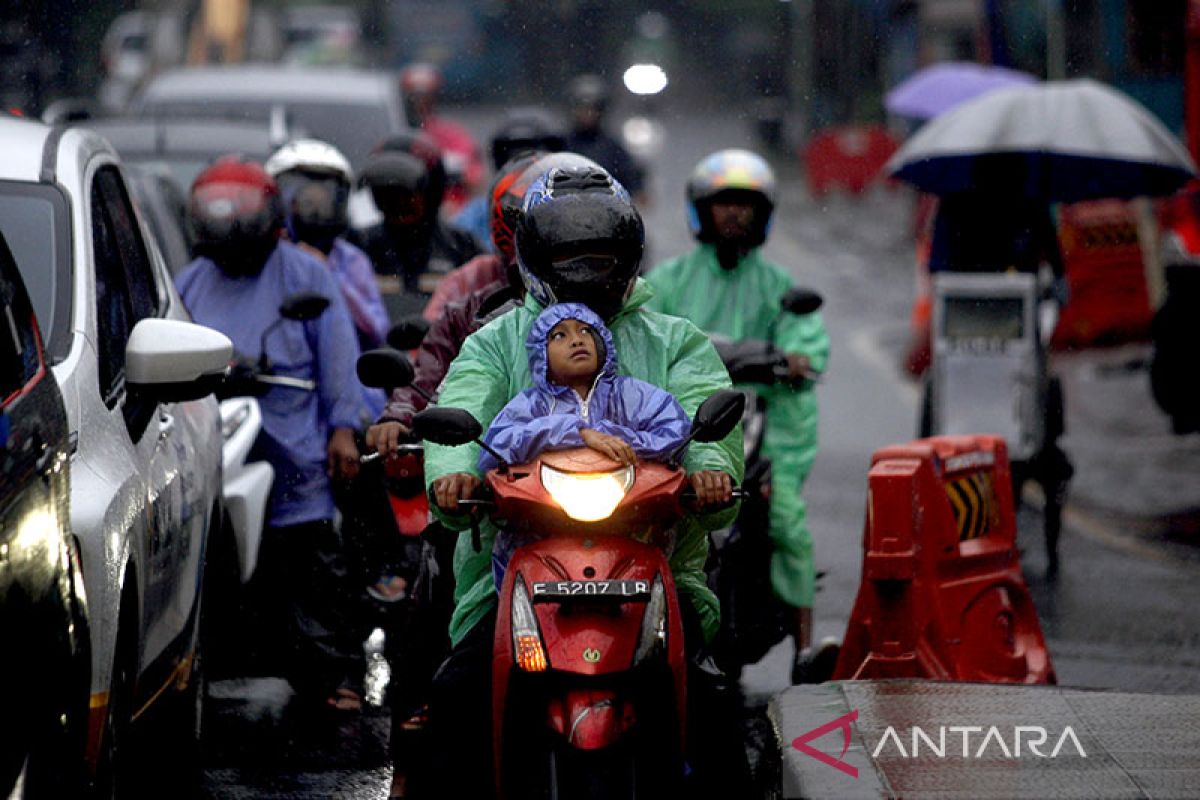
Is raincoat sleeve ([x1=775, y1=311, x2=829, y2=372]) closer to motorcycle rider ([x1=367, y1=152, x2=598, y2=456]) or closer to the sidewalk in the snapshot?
motorcycle rider ([x1=367, y1=152, x2=598, y2=456])

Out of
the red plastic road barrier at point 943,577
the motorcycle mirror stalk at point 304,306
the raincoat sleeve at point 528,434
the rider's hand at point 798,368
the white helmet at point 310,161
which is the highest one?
the white helmet at point 310,161

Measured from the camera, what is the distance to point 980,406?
11.6 meters

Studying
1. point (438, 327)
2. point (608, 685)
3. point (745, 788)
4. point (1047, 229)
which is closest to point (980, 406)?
point (1047, 229)

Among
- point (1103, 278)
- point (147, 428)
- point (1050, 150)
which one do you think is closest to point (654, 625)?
point (147, 428)

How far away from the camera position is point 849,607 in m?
9.86

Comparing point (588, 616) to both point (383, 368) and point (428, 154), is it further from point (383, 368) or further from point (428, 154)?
point (428, 154)

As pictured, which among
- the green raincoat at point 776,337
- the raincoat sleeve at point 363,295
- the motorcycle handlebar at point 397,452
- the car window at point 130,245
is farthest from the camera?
the raincoat sleeve at point 363,295

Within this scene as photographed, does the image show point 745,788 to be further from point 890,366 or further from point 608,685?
point 890,366

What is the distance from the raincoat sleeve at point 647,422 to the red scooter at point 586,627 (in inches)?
2.4

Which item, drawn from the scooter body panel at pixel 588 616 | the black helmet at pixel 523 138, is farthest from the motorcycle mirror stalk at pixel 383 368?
the black helmet at pixel 523 138

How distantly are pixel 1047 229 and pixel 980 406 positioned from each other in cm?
104

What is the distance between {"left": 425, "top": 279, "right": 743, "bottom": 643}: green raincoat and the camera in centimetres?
563

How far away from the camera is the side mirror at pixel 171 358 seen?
Result: 5992mm

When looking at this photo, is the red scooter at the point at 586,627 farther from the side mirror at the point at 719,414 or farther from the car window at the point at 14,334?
the car window at the point at 14,334
